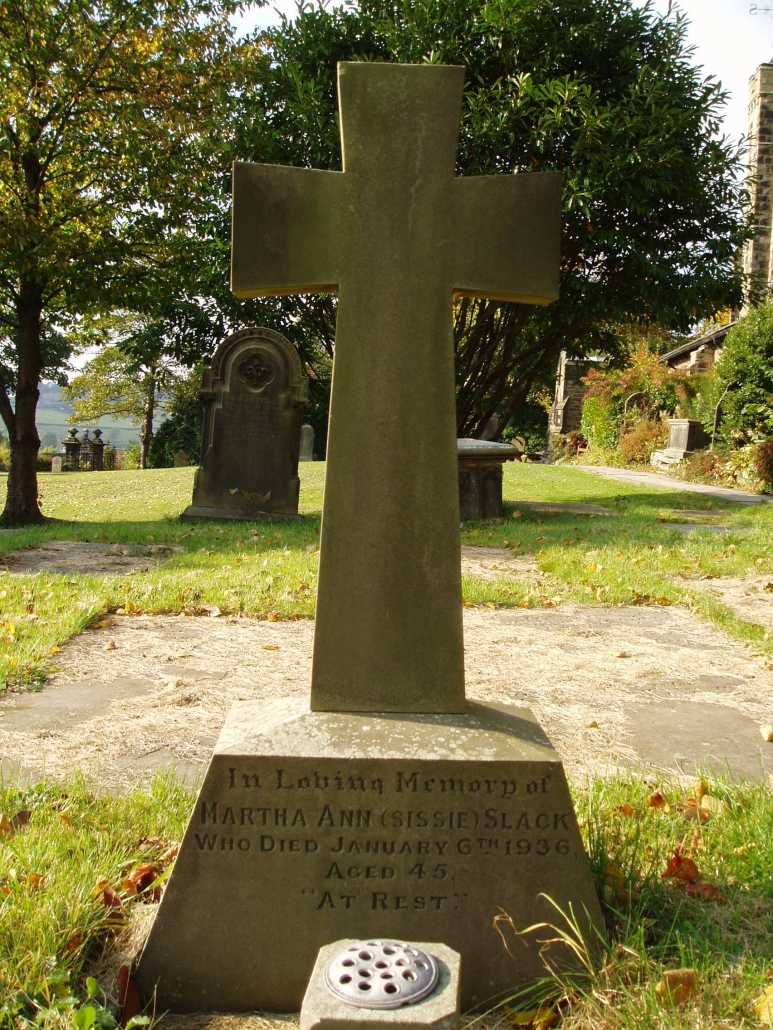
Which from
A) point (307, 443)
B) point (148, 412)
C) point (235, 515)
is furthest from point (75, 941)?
point (148, 412)

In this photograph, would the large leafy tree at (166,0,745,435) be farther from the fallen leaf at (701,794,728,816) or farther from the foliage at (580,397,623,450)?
the foliage at (580,397,623,450)

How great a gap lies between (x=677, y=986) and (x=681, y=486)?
17716mm

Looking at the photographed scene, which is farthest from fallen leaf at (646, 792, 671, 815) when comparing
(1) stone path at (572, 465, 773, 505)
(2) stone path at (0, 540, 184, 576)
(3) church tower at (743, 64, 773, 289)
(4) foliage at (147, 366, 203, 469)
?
(4) foliage at (147, 366, 203, 469)

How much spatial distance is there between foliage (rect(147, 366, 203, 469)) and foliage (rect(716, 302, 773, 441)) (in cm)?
2389

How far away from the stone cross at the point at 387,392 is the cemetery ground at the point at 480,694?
2.53 ft

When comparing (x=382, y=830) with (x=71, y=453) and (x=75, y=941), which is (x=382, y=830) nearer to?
(x=75, y=941)

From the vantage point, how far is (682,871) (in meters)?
2.48

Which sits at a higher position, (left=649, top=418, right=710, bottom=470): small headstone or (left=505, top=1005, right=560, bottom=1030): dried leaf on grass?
(left=649, top=418, right=710, bottom=470): small headstone

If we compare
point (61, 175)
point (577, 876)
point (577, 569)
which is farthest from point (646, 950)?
point (61, 175)

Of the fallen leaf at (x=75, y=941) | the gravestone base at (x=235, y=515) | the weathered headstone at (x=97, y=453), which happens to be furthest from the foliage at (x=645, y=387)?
the fallen leaf at (x=75, y=941)

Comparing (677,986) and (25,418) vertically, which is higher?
(25,418)

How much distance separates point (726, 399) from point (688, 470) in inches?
81.7

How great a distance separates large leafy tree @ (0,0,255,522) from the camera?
1066 centimetres

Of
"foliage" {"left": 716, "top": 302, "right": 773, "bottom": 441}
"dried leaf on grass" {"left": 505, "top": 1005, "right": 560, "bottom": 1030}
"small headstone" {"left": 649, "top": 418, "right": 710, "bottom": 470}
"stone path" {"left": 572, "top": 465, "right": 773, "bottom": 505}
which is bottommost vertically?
"dried leaf on grass" {"left": 505, "top": 1005, "right": 560, "bottom": 1030}
